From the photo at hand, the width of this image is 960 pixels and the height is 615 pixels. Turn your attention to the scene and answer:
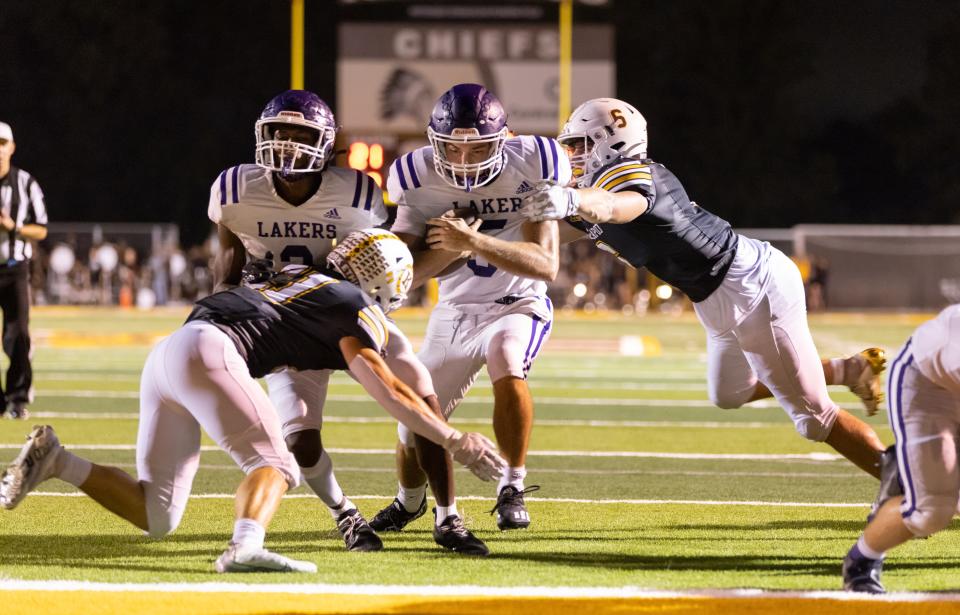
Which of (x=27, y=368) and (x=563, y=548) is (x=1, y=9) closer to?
(x=27, y=368)

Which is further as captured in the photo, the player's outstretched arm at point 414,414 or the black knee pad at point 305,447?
the black knee pad at point 305,447

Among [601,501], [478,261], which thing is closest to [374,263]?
[478,261]

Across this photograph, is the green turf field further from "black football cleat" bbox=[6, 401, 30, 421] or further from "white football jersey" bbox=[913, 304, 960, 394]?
"white football jersey" bbox=[913, 304, 960, 394]

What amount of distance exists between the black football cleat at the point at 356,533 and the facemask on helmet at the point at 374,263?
2.71 feet

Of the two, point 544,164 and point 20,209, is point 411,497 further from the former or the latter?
point 20,209

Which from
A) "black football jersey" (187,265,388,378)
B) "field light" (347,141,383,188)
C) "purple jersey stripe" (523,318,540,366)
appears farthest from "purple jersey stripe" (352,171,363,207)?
"field light" (347,141,383,188)

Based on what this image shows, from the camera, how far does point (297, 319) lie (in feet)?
14.1

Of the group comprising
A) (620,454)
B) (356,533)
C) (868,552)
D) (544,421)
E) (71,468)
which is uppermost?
(71,468)

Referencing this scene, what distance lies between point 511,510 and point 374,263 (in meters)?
1.31

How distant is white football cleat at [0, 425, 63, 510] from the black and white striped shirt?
15.2 feet

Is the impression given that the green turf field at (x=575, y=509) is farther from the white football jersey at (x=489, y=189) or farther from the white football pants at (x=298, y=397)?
the white football jersey at (x=489, y=189)

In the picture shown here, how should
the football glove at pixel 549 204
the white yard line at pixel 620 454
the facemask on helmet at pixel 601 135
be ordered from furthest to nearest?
the white yard line at pixel 620 454 → the facemask on helmet at pixel 601 135 → the football glove at pixel 549 204

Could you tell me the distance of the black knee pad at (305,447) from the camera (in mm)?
4910

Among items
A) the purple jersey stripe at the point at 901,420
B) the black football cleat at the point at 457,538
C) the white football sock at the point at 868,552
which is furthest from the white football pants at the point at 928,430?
the black football cleat at the point at 457,538
